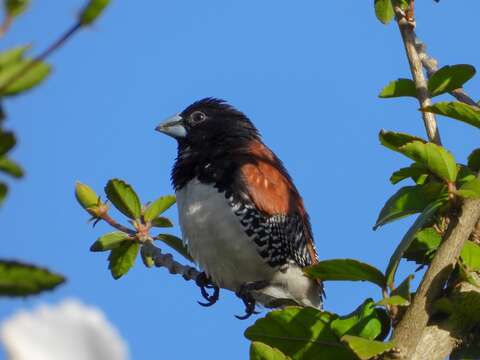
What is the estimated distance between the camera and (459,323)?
2256mm

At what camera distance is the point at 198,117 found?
689 centimetres

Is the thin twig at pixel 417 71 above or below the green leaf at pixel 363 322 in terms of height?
above

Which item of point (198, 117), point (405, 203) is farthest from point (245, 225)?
point (405, 203)

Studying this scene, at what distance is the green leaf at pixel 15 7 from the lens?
69 centimetres

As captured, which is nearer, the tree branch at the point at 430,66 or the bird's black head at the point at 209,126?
the tree branch at the point at 430,66

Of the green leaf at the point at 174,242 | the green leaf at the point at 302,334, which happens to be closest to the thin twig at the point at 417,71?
the green leaf at the point at 302,334

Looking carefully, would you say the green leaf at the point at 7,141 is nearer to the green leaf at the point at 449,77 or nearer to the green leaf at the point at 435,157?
the green leaf at the point at 435,157

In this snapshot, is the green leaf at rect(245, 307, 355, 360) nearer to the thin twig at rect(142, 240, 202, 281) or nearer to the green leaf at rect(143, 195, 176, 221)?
the thin twig at rect(142, 240, 202, 281)

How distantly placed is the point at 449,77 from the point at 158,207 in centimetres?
160

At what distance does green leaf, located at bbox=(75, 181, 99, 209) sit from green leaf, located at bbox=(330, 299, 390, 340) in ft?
4.93

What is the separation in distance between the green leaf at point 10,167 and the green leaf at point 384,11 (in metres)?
3.10

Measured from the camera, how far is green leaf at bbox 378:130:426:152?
2.63m

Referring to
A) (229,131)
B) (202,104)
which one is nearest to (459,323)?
(229,131)

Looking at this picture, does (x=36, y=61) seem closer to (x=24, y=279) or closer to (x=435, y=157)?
(x=24, y=279)
